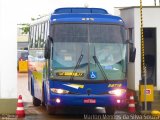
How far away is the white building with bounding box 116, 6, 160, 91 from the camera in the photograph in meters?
21.4

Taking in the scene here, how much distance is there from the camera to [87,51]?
17.4 m

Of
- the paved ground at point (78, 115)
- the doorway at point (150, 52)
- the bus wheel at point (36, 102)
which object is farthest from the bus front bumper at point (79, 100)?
the bus wheel at point (36, 102)

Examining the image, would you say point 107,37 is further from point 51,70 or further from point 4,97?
point 4,97

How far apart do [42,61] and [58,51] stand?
2508 millimetres

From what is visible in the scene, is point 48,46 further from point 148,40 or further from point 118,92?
point 148,40

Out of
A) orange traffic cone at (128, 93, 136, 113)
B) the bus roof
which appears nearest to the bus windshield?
the bus roof

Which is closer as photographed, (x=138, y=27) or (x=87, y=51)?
(x=87, y=51)

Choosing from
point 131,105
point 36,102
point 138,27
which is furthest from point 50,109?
point 138,27

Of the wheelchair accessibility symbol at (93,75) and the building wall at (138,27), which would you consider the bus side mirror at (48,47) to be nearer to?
the wheelchair accessibility symbol at (93,75)

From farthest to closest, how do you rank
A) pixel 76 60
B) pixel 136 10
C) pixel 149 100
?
pixel 136 10 < pixel 149 100 < pixel 76 60

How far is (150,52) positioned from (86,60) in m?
5.36

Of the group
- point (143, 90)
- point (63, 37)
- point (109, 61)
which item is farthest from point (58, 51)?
point (143, 90)

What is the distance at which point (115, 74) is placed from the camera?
57.0 ft

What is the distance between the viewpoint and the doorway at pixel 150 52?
21844mm
